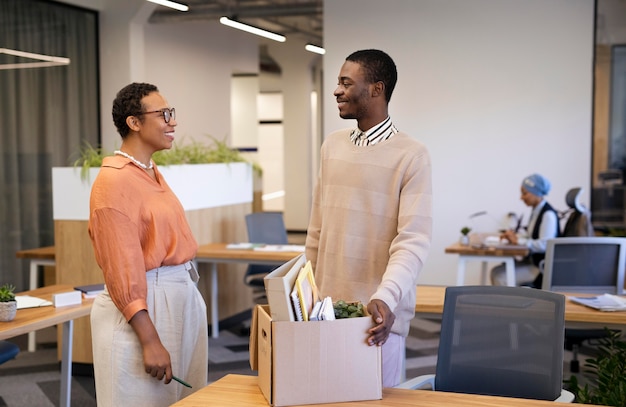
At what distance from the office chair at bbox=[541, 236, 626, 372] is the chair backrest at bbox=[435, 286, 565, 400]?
2.30m

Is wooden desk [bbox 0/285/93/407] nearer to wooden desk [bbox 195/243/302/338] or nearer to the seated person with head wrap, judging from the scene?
wooden desk [bbox 195/243/302/338]

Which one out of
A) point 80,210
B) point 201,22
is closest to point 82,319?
point 80,210

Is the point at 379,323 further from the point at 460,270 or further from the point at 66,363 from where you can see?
the point at 460,270

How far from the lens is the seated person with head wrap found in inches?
259

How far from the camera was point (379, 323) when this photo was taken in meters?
2.18

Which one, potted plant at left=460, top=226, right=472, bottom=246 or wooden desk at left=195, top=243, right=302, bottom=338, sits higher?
potted plant at left=460, top=226, right=472, bottom=246

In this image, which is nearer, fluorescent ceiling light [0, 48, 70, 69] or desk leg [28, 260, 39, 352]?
desk leg [28, 260, 39, 352]

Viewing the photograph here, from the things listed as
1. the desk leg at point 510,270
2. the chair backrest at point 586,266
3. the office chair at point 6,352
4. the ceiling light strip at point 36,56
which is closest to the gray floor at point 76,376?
the desk leg at point 510,270

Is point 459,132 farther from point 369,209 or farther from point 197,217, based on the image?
point 369,209

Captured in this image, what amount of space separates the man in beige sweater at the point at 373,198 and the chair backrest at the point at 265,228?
179 inches

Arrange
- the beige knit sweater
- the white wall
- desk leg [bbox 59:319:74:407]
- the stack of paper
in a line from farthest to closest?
1. the white wall
2. desk leg [bbox 59:319:74:407]
3. the stack of paper
4. the beige knit sweater

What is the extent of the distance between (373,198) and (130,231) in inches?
30.7

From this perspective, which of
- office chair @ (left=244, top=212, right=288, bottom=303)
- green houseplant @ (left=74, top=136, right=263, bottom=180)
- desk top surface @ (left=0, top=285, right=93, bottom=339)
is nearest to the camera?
desk top surface @ (left=0, top=285, right=93, bottom=339)

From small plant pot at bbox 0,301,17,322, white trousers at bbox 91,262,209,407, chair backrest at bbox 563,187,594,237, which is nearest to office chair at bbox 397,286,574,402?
white trousers at bbox 91,262,209,407
